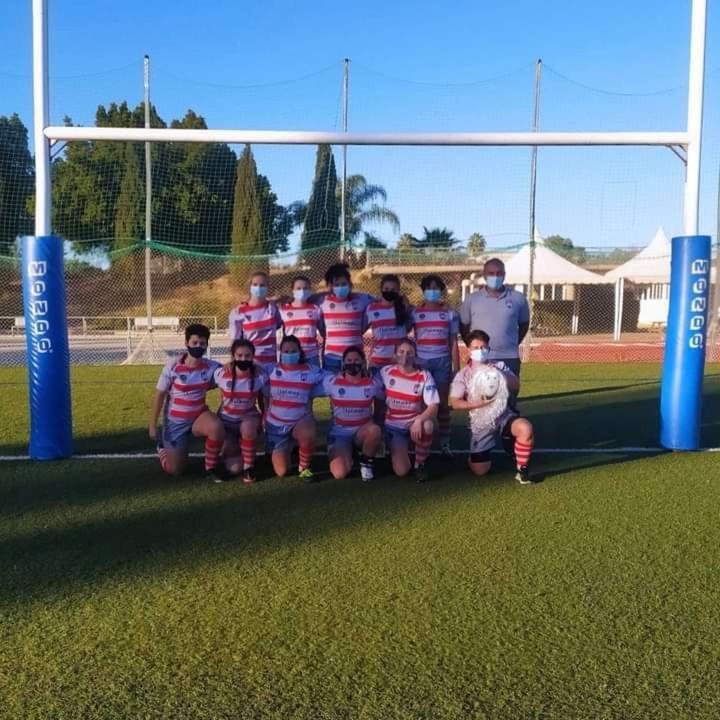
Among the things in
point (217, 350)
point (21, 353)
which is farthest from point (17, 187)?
point (217, 350)

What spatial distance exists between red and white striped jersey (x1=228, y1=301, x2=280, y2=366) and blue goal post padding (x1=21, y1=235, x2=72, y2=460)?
1.40 m

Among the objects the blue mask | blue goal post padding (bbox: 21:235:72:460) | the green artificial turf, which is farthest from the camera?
blue goal post padding (bbox: 21:235:72:460)

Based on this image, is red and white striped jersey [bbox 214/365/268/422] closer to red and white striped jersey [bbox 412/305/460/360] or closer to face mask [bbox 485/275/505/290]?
red and white striped jersey [bbox 412/305/460/360]

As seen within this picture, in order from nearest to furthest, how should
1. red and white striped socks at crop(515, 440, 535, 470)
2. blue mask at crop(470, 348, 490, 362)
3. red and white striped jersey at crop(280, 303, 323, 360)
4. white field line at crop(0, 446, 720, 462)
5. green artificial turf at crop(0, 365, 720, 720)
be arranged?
green artificial turf at crop(0, 365, 720, 720) < red and white striped socks at crop(515, 440, 535, 470) < blue mask at crop(470, 348, 490, 362) < red and white striped jersey at crop(280, 303, 323, 360) < white field line at crop(0, 446, 720, 462)

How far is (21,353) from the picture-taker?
1659 cm

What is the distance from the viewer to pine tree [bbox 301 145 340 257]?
56.2 feet

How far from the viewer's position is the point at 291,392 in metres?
5.69

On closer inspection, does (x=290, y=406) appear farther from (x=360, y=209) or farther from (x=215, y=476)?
(x=360, y=209)

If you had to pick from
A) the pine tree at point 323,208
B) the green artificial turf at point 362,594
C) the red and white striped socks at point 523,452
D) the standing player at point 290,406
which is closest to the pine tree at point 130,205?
the pine tree at point 323,208

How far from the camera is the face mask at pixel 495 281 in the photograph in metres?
6.26

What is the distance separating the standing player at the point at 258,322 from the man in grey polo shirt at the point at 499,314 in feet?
5.41

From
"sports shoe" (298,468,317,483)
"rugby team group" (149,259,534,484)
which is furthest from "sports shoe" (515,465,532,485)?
"sports shoe" (298,468,317,483)

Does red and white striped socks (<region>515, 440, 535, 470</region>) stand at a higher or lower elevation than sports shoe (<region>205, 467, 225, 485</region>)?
higher

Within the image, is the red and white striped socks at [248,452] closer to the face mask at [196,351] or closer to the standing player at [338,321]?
the face mask at [196,351]
